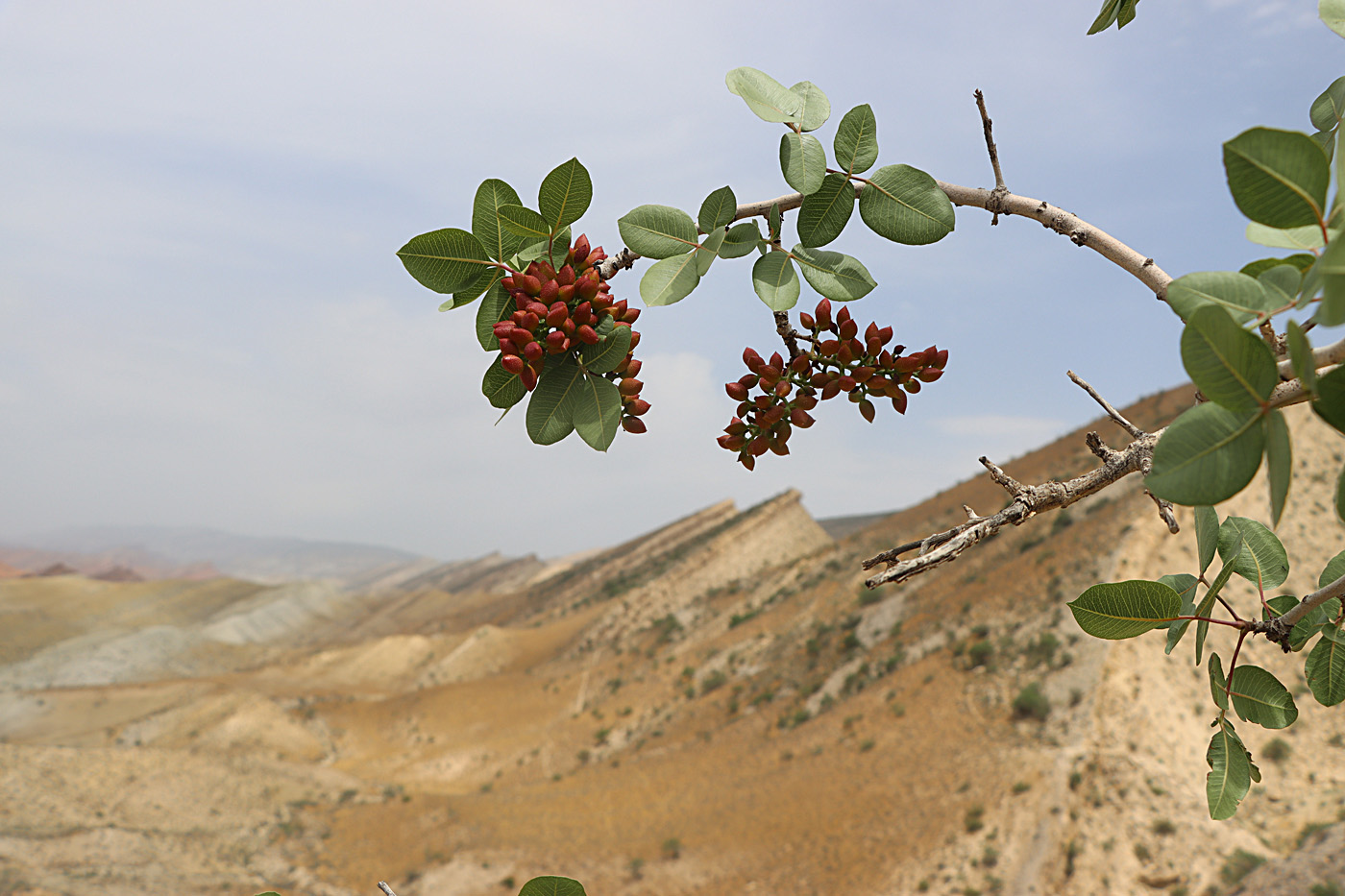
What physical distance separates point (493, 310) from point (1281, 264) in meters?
1.16

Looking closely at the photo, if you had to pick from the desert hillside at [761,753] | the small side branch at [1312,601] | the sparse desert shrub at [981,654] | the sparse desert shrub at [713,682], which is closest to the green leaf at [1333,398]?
the small side branch at [1312,601]

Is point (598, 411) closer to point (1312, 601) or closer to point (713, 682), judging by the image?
point (1312, 601)

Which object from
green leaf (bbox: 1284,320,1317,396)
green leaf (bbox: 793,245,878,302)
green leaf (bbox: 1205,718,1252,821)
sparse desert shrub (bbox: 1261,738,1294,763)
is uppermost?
green leaf (bbox: 793,245,878,302)

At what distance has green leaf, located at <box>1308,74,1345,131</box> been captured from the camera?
5.02 feet

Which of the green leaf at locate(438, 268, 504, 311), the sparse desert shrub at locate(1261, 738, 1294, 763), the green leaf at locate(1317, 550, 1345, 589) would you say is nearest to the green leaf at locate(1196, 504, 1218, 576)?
the green leaf at locate(1317, 550, 1345, 589)

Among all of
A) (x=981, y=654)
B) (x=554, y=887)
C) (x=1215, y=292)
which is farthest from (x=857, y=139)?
(x=981, y=654)

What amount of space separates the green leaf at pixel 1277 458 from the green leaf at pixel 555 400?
0.95 meters

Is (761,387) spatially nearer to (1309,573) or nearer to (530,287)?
(530,287)

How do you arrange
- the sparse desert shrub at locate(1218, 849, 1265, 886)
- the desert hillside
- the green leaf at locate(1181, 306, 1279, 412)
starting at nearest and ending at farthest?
the green leaf at locate(1181, 306, 1279, 412) < the sparse desert shrub at locate(1218, 849, 1265, 886) < the desert hillside

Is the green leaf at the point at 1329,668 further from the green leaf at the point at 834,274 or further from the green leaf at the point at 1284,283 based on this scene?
the green leaf at the point at 834,274

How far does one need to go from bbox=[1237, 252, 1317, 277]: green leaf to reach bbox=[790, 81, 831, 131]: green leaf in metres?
0.71

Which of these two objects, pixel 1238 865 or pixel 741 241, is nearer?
pixel 741 241

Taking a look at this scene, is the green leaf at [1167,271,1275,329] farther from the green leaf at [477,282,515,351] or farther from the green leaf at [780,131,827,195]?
the green leaf at [477,282,515,351]

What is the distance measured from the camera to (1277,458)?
687mm
